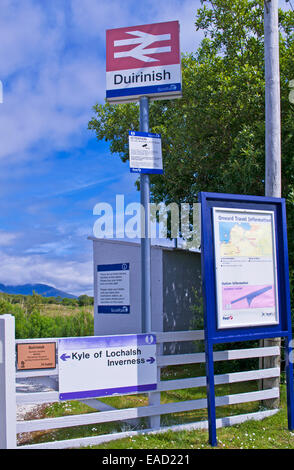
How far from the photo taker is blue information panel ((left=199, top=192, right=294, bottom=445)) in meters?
5.75

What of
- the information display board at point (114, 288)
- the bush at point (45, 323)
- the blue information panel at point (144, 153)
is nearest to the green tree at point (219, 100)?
the information display board at point (114, 288)

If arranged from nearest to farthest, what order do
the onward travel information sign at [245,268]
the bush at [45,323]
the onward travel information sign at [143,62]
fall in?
1. the onward travel information sign at [245,268]
2. the onward travel information sign at [143,62]
3. the bush at [45,323]

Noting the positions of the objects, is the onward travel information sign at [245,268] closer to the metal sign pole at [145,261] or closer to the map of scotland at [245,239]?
the map of scotland at [245,239]

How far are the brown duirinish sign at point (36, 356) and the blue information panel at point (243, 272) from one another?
1.79 m

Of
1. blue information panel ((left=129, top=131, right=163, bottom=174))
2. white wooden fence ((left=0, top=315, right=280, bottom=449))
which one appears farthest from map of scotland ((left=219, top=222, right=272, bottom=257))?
blue information panel ((left=129, top=131, right=163, bottom=174))

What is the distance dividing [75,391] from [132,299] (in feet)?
25.1

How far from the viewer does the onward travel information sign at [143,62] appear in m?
7.08

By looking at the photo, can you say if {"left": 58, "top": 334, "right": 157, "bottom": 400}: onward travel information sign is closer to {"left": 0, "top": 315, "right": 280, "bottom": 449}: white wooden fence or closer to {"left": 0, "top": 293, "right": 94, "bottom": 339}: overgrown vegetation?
{"left": 0, "top": 315, "right": 280, "bottom": 449}: white wooden fence

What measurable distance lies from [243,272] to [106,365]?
2059 millimetres

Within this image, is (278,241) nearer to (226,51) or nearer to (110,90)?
(110,90)

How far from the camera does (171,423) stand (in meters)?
6.20

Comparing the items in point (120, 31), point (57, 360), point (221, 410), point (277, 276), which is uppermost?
point (120, 31)

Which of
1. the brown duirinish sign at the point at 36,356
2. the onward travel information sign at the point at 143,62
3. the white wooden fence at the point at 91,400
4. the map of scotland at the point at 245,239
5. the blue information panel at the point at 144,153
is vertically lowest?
the white wooden fence at the point at 91,400

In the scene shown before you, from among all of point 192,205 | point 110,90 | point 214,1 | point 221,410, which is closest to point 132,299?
point 192,205
